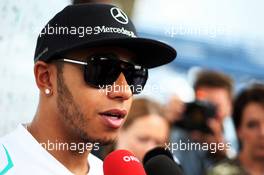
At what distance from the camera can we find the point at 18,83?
142 centimetres

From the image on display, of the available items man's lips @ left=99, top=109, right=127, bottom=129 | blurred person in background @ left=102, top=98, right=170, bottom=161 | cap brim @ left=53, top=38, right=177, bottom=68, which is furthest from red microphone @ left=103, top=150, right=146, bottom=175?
blurred person in background @ left=102, top=98, right=170, bottom=161

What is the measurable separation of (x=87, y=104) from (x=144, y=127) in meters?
0.53

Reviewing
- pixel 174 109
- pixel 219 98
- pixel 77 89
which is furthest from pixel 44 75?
pixel 219 98

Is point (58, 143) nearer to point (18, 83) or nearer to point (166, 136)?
point (18, 83)

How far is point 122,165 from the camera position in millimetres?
961

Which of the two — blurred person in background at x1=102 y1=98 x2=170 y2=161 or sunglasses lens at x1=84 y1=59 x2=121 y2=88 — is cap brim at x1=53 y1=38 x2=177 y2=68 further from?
blurred person in background at x1=102 y1=98 x2=170 y2=161

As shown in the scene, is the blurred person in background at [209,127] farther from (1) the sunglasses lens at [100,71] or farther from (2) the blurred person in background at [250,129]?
(1) the sunglasses lens at [100,71]

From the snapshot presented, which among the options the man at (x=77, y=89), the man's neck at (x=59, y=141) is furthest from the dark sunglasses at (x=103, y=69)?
the man's neck at (x=59, y=141)

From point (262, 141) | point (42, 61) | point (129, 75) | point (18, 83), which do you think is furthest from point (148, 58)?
point (262, 141)

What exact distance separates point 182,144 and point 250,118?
0.72 ft

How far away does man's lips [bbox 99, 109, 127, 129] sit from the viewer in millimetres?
1063

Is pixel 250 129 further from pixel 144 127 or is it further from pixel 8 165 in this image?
pixel 8 165

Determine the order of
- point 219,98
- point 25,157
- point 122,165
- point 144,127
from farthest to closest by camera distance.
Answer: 1. point 219,98
2. point 144,127
3. point 25,157
4. point 122,165

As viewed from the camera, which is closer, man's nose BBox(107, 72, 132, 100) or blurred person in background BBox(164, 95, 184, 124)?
man's nose BBox(107, 72, 132, 100)
